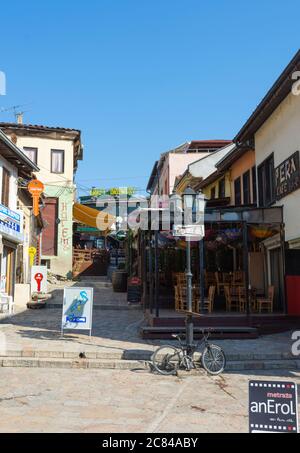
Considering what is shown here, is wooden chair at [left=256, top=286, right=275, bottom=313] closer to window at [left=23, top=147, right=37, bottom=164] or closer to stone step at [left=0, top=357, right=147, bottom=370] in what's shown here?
stone step at [left=0, top=357, right=147, bottom=370]

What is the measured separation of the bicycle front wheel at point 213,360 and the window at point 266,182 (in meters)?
7.23

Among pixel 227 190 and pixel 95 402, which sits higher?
pixel 227 190

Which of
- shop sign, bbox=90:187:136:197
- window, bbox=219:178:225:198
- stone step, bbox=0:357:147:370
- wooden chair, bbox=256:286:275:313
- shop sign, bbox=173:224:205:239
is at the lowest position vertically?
stone step, bbox=0:357:147:370

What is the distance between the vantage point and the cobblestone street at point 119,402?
6453mm

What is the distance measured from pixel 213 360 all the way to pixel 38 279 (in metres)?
12.0

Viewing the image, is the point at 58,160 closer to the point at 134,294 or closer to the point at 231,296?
the point at 134,294

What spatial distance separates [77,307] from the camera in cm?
1352

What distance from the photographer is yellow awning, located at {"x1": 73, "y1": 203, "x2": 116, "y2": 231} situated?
31609mm

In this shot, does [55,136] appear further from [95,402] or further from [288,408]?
[288,408]

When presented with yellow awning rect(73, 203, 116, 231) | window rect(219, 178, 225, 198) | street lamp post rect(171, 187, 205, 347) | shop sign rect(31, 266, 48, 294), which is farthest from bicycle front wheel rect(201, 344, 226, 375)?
yellow awning rect(73, 203, 116, 231)

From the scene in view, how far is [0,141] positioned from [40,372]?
9.70 metres

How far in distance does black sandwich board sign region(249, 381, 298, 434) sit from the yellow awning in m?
27.5

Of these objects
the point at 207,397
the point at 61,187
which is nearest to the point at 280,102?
the point at 207,397

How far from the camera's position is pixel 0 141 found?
56.9 ft
